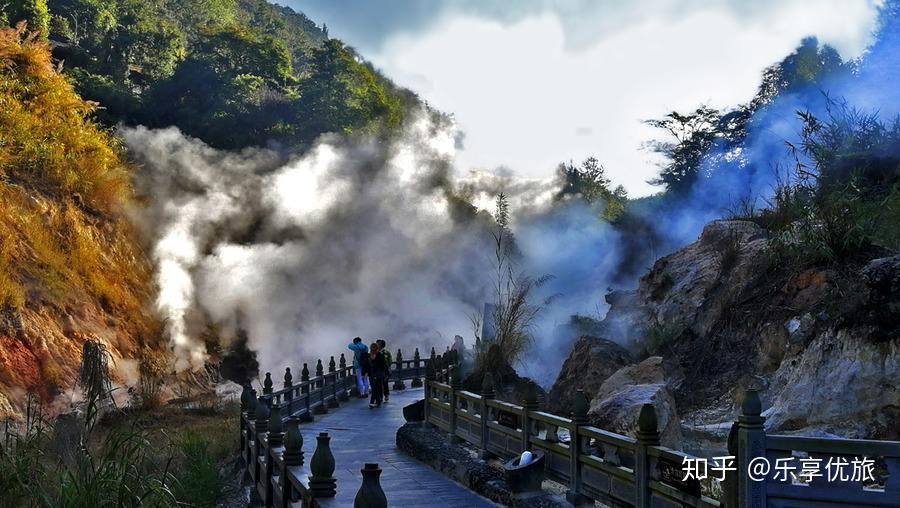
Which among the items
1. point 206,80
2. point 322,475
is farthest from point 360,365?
point 206,80

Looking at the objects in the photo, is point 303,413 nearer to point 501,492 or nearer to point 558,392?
point 558,392

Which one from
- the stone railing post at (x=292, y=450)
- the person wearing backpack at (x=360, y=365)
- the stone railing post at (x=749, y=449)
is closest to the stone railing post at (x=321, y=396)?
the person wearing backpack at (x=360, y=365)

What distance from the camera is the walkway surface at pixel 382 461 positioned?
9.92m

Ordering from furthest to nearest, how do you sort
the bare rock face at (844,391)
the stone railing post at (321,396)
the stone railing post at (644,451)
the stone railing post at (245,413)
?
the stone railing post at (321,396) → the stone railing post at (245,413) → the bare rock face at (844,391) → the stone railing post at (644,451)

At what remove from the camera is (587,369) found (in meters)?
16.6

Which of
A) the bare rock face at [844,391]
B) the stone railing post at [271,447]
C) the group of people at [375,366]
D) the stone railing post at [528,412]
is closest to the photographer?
the stone railing post at [271,447]

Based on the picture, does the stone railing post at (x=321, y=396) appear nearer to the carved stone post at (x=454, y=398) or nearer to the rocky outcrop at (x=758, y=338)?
the rocky outcrop at (x=758, y=338)

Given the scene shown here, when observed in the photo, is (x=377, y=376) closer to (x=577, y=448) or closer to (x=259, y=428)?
(x=259, y=428)

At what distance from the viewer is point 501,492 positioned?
371 inches

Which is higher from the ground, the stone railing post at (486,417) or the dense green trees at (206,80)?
the dense green trees at (206,80)

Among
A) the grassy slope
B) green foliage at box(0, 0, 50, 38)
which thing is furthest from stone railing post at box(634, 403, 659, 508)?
green foliage at box(0, 0, 50, 38)

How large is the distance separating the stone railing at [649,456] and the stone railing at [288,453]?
239 cm

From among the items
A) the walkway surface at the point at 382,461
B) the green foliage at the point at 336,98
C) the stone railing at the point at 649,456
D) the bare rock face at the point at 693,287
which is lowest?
the walkway surface at the point at 382,461

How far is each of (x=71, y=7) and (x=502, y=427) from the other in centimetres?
4729
